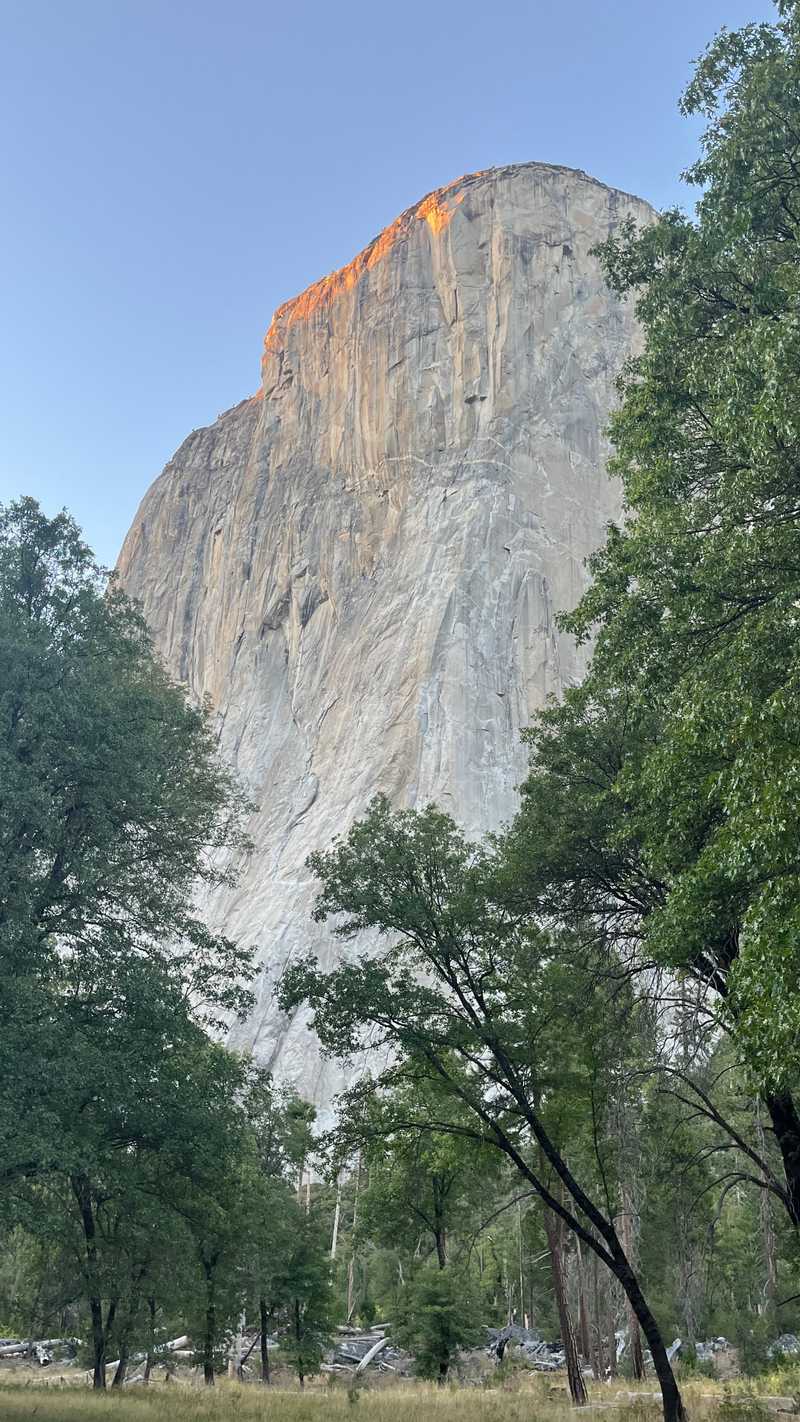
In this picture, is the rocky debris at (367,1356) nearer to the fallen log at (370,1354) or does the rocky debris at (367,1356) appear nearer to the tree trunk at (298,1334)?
the fallen log at (370,1354)

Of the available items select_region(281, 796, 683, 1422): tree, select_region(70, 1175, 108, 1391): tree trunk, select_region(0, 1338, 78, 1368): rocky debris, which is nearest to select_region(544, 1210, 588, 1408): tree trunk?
select_region(281, 796, 683, 1422): tree

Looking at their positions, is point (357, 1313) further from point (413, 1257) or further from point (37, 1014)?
point (37, 1014)

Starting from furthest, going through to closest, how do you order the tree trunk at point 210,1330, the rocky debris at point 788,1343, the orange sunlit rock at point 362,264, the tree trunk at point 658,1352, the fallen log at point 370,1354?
the orange sunlit rock at point 362,264
the fallen log at point 370,1354
the rocky debris at point 788,1343
the tree trunk at point 210,1330
the tree trunk at point 658,1352

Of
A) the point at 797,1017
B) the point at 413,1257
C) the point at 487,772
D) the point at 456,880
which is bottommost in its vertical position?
the point at 413,1257

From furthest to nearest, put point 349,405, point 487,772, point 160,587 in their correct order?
point 160,587 < point 349,405 < point 487,772

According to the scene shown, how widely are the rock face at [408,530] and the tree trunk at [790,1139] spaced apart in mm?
44341

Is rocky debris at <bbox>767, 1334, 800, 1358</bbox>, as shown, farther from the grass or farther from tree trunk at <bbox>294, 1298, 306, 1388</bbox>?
the grass

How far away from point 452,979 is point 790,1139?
4742 mm

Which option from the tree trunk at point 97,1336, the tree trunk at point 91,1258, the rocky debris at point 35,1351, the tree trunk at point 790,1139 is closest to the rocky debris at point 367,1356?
the rocky debris at point 35,1351

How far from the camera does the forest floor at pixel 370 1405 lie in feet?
44.8

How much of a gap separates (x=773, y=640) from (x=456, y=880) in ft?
22.1

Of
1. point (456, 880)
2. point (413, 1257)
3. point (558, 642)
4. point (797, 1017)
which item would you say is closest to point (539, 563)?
point (558, 642)

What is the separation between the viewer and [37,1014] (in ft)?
38.4

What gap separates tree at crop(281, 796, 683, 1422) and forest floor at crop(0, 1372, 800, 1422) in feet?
8.19
